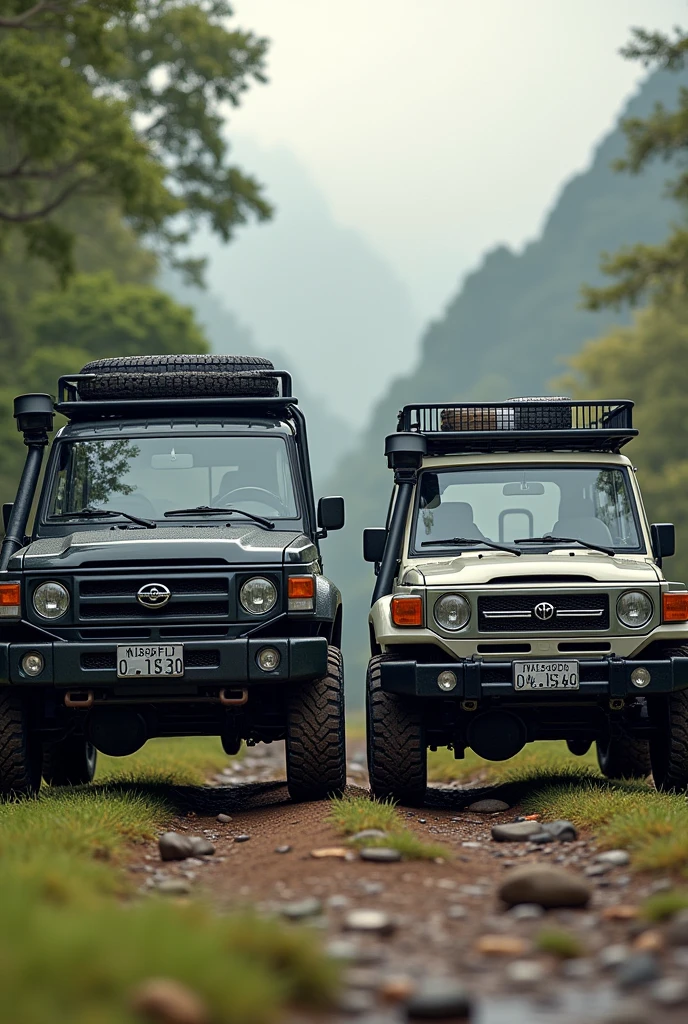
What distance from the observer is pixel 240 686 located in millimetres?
9000

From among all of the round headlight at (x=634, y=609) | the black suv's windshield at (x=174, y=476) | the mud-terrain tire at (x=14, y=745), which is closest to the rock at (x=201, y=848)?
the mud-terrain tire at (x=14, y=745)

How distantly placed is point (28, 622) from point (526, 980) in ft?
16.2

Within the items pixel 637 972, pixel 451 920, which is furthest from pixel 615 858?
pixel 637 972

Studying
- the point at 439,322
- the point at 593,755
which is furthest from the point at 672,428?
the point at 439,322

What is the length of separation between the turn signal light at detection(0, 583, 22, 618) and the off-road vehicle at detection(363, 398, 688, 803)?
2261 mm

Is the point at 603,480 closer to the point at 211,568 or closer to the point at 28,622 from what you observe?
the point at 211,568

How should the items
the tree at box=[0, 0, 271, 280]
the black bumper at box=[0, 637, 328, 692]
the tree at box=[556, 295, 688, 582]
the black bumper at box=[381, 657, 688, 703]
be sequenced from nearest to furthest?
the black bumper at box=[0, 637, 328, 692], the black bumper at box=[381, 657, 688, 703], the tree at box=[0, 0, 271, 280], the tree at box=[556, 295, 688, 582]

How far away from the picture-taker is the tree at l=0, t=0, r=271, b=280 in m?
19.8

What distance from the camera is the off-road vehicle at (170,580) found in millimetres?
8805

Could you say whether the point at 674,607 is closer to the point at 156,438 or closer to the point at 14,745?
the point at 156,438

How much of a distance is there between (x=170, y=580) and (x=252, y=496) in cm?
123

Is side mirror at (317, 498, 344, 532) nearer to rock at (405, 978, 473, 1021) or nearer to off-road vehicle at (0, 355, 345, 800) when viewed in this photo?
off-road vehicle at (0, 355, 345, 800)

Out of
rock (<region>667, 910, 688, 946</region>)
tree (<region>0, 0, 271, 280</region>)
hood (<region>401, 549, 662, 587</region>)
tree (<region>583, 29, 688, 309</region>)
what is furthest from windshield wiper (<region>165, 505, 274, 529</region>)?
tree (<region>583, 29, 688, 309</region>)

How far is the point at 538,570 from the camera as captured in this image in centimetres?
912
